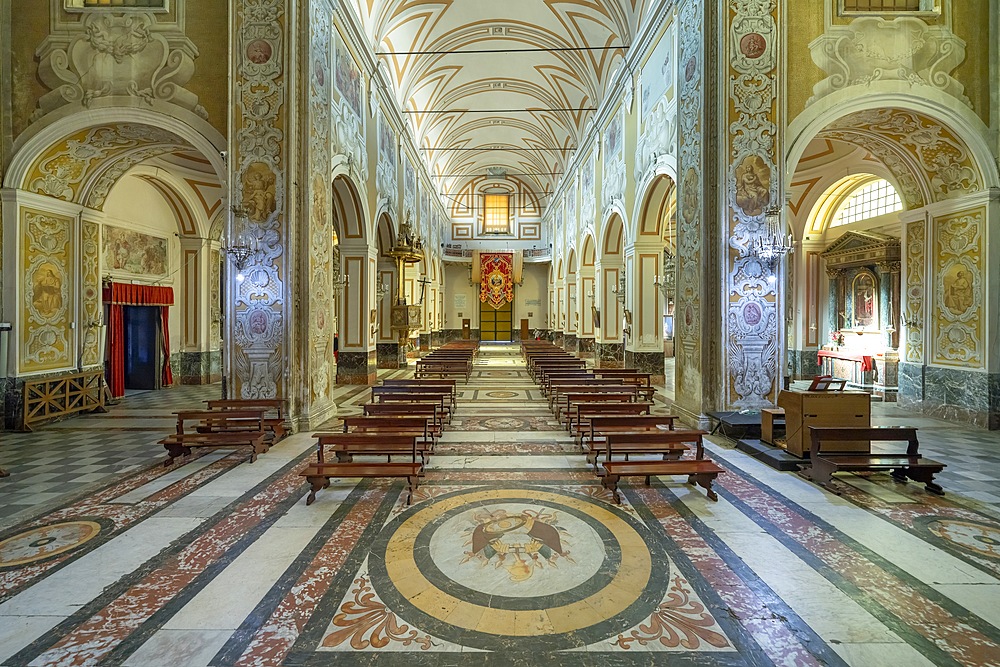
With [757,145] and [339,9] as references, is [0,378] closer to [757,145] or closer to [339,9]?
[339,9]

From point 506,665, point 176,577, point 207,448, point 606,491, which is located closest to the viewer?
point 506,665

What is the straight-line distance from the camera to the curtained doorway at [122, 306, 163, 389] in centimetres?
1327

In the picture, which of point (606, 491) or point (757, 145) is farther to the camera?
point (757, 145)

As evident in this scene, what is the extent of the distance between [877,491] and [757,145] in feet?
18.0

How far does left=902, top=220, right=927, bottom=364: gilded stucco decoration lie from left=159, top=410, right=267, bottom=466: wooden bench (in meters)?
12.0

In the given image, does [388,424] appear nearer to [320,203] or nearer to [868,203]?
[320,203]

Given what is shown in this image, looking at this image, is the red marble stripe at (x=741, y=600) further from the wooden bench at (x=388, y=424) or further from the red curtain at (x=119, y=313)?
the red curtain at (x=119, y=313)

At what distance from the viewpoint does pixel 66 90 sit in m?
8.26

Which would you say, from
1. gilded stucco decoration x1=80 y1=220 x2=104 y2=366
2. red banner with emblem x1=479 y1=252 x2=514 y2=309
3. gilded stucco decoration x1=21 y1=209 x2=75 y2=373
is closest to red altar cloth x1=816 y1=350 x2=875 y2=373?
gilded stucco decoration x1=80 y1=220 x2=104 y2=366

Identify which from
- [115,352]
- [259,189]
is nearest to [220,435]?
[259,189]

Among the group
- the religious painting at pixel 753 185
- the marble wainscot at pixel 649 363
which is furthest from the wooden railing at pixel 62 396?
the marble wainscot at pixel 649 363

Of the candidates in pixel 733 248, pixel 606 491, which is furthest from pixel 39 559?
pixel 733 248

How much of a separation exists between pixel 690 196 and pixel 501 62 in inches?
571

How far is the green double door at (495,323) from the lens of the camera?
36156 millimetres
